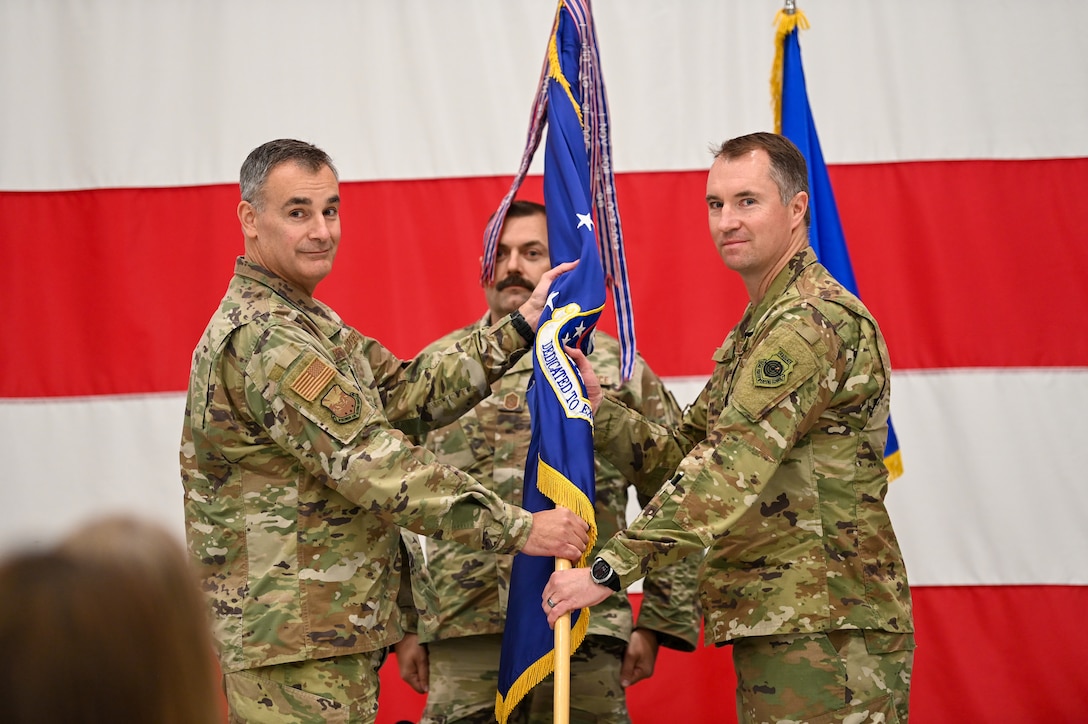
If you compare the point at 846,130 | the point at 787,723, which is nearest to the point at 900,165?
the point at 846,130

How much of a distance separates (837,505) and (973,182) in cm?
193

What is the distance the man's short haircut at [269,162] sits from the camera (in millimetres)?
2447

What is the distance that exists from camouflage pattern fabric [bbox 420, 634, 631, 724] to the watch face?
61 cm

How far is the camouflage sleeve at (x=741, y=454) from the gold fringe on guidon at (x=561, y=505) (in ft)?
0.71

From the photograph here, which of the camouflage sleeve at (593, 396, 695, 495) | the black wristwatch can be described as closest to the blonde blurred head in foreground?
the black wristwatch

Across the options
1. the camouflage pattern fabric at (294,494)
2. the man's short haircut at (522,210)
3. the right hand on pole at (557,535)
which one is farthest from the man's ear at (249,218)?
the right hand on pole at (557,535)

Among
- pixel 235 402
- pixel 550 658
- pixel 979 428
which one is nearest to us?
pixel 235 402

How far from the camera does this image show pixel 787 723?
90.5 inches

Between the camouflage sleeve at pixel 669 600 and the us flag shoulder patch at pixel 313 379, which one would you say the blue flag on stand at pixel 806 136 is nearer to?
the camouflage sleeve at pixel 669 600

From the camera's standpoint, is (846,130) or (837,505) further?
(846,130)

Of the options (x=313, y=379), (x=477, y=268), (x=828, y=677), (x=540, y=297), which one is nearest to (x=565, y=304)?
(x=540, y=297)

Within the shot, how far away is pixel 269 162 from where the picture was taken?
2.45m

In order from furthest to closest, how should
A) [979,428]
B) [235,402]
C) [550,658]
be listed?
[979,428] < [550,658] < [235,402]

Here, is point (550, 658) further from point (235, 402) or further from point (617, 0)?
point (617, 0)
